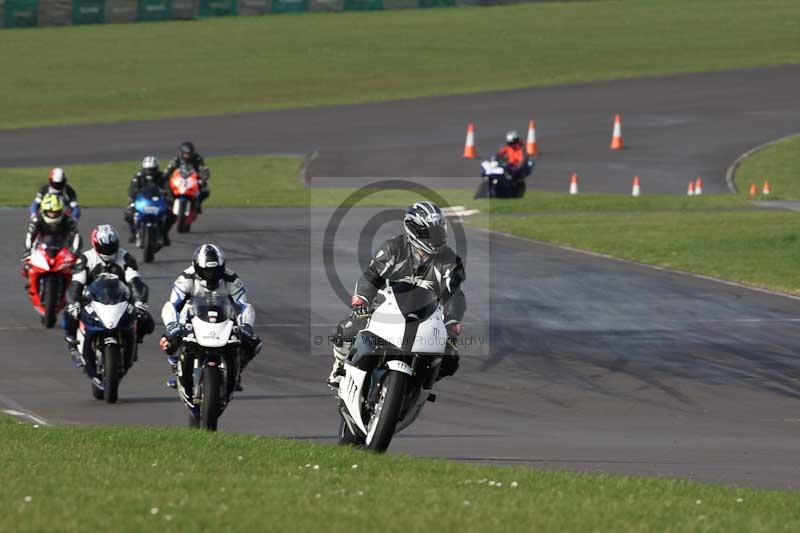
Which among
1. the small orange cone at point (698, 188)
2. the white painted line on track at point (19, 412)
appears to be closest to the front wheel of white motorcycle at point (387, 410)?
the white painted line on track at point (19, 412)

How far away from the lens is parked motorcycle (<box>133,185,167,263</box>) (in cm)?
2570

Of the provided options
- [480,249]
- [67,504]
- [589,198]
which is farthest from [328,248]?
[67,504]

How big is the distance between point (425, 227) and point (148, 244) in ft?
47.9

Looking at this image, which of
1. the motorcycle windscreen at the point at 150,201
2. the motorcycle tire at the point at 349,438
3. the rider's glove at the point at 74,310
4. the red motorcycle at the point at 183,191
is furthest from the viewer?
the red motorcycle at the point at 183,191

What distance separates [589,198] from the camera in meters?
35.6

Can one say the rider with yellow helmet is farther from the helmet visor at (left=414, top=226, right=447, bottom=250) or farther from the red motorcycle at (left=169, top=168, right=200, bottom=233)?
the helmet visor at (left=414, top=226, right=447, bottom=250)

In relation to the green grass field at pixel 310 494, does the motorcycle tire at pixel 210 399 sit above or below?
below

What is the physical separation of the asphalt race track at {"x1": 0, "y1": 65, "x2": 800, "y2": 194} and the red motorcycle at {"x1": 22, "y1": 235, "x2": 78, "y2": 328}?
63.9 ft

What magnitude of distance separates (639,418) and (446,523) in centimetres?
683

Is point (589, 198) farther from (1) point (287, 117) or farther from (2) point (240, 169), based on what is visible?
(1) point (287, 117)

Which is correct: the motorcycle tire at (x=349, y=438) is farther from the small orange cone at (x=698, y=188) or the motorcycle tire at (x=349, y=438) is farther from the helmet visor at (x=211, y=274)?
the small orange cone at (x=698, y=188)

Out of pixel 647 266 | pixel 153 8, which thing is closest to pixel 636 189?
pixel 647 266

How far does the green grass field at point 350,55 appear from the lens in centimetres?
5875

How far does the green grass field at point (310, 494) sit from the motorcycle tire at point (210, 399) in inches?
48.7
